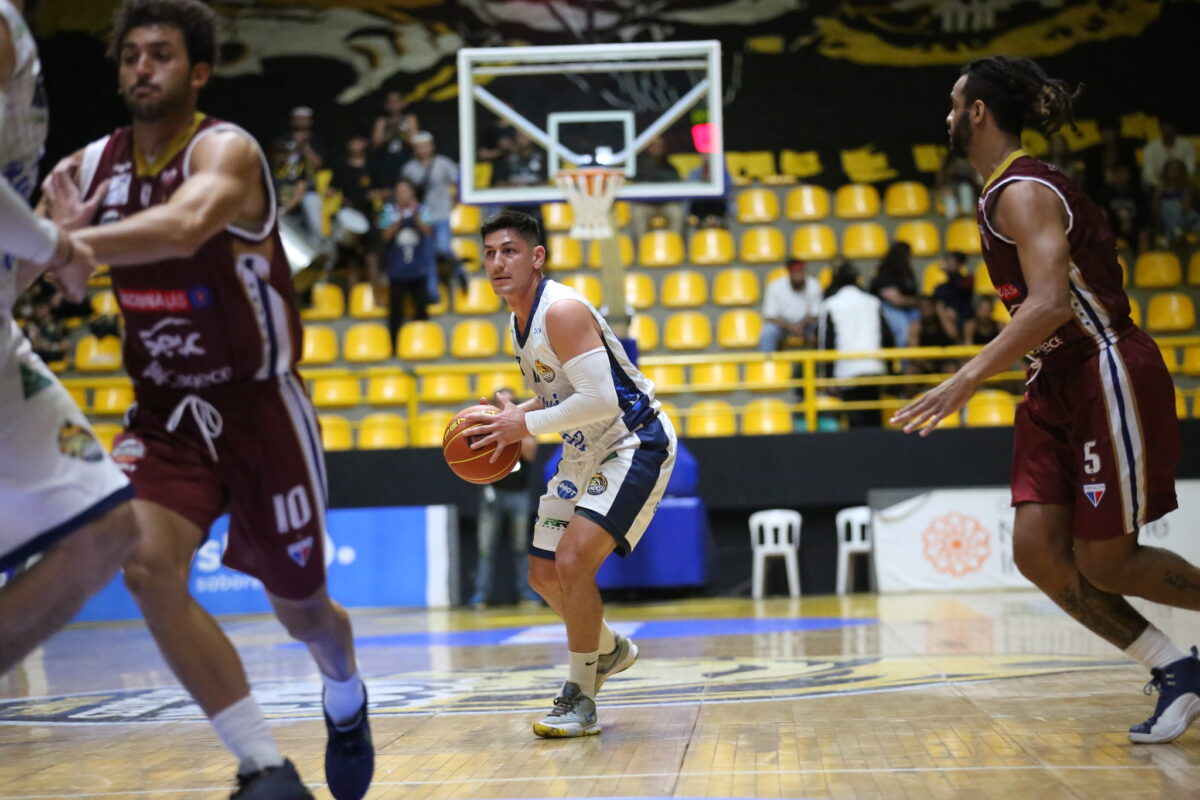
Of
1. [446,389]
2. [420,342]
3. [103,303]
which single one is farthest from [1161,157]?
[103,303]

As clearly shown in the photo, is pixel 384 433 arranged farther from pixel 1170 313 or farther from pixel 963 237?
pixel 1170 313

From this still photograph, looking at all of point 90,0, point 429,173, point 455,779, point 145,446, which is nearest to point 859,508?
point 429,173

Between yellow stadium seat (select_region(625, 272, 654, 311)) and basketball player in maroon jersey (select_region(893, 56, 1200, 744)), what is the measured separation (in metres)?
11.2

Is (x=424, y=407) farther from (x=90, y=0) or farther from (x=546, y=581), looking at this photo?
(x=546, y=581)

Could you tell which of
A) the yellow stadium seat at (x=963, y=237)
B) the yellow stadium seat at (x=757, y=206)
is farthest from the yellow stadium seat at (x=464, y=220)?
the yellow stadium seat at (x=963, y=237)

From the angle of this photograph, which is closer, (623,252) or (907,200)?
(623,252)

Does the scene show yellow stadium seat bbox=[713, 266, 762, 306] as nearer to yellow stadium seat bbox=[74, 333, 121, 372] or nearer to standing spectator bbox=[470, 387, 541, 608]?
standing spectator bbox=[470, 387, 541, 608]

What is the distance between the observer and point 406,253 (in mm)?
14852

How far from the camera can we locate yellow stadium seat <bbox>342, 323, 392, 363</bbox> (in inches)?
613

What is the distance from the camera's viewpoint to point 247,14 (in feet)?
61.5

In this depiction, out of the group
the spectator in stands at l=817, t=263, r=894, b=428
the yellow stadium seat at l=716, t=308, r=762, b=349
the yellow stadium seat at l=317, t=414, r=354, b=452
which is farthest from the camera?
the yellow stadium seat at l=716, t=308, r=762, b=349

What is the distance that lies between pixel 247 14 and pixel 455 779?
55.5 ft

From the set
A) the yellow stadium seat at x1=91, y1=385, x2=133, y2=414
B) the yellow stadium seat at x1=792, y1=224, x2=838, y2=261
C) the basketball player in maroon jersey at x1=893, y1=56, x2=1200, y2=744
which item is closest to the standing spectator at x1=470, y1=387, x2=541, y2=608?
the yellow stadium seat at x1=91, y1=385, x2=133, y2=414

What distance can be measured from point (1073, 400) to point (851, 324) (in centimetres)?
858
